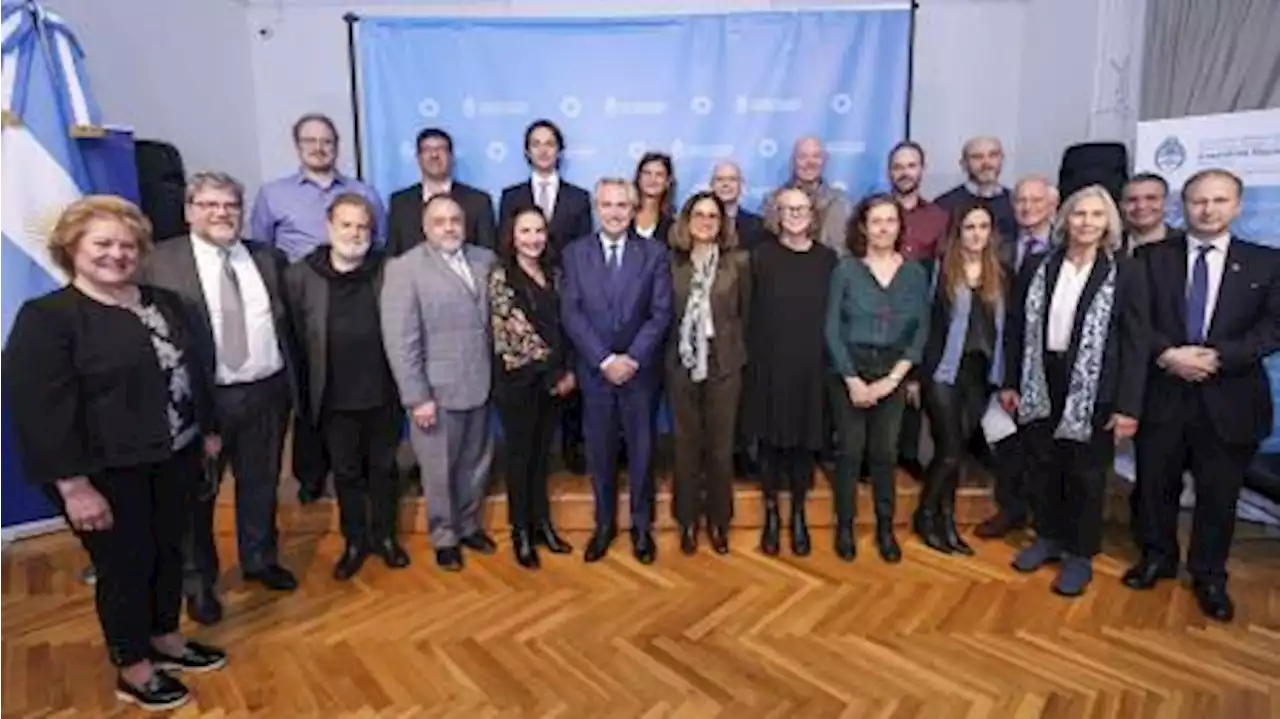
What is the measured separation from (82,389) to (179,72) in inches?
115

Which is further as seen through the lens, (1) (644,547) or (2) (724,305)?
(1) (644,547)

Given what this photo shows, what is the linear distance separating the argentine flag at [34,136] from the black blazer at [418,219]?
46.2 inches

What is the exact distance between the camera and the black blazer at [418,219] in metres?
3.56

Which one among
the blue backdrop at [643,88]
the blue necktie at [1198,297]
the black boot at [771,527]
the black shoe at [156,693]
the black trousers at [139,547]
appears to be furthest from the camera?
the blue backdrop at [643,88]

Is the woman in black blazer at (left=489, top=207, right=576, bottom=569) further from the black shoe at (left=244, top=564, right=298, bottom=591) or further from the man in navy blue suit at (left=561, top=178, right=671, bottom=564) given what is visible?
the black shoe at (left=244, top=564, right=298, bottom=591)

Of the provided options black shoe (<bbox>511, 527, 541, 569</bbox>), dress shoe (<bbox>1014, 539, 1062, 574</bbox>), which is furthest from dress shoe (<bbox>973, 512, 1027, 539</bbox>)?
black shoe (<bbox>511, 527, 541, 569</bbox>)

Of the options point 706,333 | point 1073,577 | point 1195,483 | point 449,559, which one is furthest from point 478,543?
point 1195,483

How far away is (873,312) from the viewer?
3008mm

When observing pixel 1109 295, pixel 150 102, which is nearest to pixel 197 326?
pixel 150 102

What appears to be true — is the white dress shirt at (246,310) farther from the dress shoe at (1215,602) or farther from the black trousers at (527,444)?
the dress shoe at (1215,602)

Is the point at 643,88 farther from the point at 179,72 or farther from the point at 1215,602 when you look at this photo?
the point at 1215,602

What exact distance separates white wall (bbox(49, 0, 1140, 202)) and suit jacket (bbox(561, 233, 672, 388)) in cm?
221

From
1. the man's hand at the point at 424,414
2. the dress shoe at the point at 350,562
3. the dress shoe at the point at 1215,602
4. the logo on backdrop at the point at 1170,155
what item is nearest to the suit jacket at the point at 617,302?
the man's hand at the point at 424,414

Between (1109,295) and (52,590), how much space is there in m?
3.76
